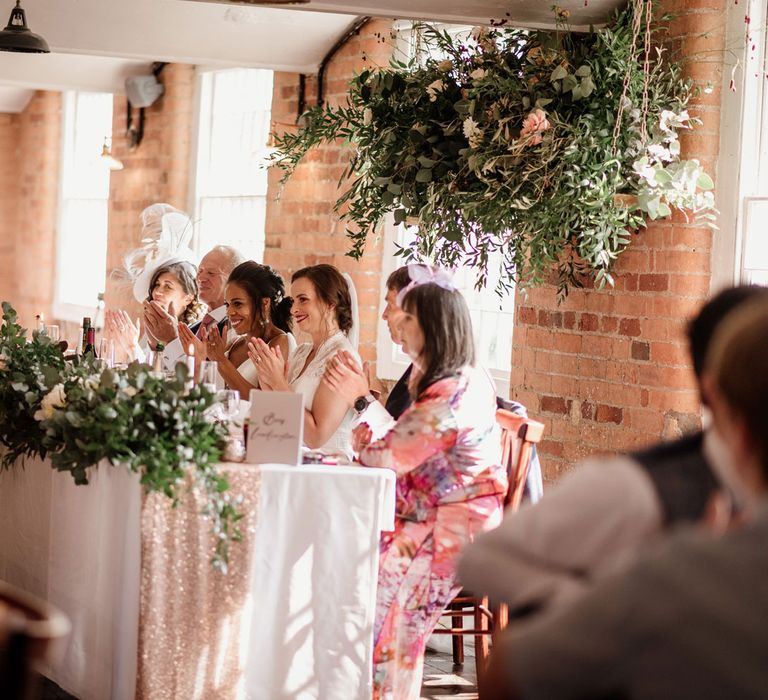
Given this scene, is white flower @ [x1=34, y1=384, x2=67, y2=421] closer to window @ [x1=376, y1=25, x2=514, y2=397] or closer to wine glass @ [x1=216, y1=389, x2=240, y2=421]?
wine glass @ [x1=216, y1=389, x2=240, y2=421]

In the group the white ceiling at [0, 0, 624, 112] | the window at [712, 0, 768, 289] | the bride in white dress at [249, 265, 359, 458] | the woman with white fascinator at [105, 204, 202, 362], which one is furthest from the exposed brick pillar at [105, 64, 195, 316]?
the window at [712, 0, 768, 289]

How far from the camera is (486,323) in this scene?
6000mm

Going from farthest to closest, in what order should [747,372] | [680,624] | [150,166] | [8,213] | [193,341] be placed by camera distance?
1. [8,213]
2. [150,166]
3. [193,341]
4. [747,372]
5. [680,624]

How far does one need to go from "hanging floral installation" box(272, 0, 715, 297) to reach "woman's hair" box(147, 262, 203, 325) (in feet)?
5.75

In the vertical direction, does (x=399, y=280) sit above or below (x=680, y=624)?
above

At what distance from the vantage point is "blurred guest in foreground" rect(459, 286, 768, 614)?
5.76 feet

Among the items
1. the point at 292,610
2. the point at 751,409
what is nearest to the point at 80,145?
the point at 292,610

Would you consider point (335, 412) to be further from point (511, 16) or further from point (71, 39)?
point (71, 39)

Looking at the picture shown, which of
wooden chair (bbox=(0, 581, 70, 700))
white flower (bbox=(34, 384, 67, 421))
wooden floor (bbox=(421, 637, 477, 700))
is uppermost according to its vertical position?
white flower (bbox=(34, 384, 67, 421))

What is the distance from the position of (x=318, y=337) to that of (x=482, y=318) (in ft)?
5.54

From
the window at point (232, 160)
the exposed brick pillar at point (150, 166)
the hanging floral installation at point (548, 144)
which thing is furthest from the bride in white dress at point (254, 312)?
the exposed brick pillar at point (150, 166)

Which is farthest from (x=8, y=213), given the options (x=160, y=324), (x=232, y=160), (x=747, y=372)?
(x=747, y=372)

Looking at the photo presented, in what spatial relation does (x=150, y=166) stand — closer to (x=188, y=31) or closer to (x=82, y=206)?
(x=82, y=206)

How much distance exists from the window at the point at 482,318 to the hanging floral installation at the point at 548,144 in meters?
1.17
